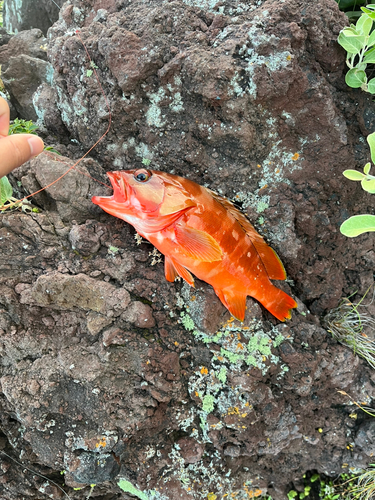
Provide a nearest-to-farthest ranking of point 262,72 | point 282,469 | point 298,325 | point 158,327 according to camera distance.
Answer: point 262,72
point 158,327
point 298,325
point 282,469

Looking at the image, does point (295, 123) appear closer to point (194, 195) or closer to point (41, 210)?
point (194, 195)

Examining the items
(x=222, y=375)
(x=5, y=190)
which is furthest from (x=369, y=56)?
(x=5, y=190)

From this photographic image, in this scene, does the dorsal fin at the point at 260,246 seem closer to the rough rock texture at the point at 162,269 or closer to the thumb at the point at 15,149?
the rough rock texture at the point at 162,269

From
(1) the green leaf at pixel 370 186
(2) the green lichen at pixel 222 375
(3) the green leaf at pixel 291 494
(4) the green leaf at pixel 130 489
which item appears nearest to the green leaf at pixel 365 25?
(1) the green leaf at pixel 370 186

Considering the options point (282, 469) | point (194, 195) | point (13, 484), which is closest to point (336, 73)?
point (194, 195)

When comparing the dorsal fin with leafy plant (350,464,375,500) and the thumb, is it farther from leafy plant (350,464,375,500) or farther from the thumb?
leafy plant (350,464,375,500)

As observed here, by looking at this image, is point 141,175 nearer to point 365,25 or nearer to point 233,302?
point 233,302
